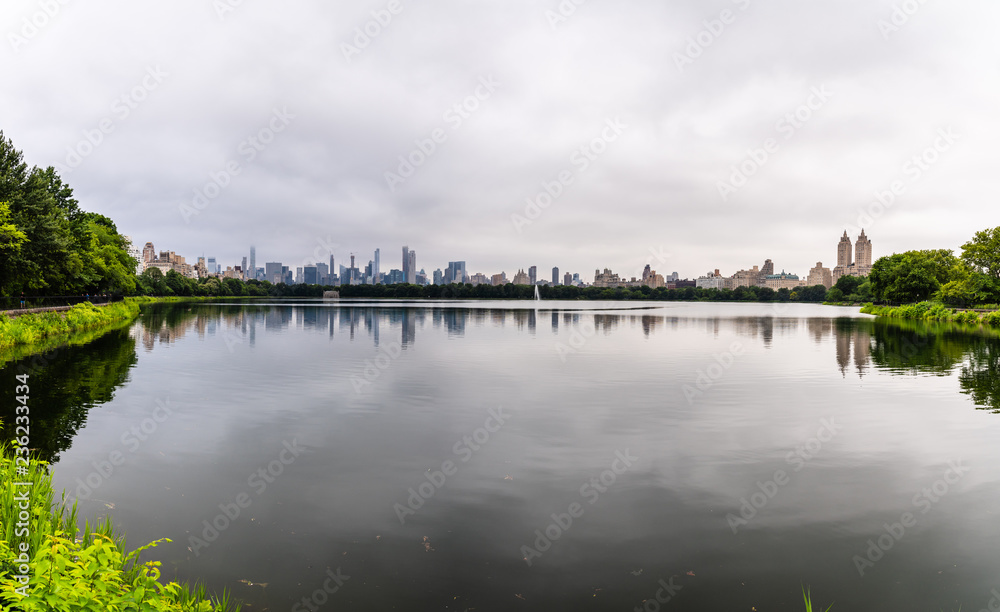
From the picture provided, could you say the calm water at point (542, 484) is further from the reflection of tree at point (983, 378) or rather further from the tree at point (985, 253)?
the tree at point (985, 253)

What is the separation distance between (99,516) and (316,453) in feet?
14.0

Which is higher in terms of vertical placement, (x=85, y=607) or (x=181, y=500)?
(x=85, y=607)

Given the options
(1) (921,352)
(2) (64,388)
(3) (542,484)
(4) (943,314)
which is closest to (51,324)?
(2) (64,388)

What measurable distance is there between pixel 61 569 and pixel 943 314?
99.4 m

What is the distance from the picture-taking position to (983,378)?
24203 millimetres

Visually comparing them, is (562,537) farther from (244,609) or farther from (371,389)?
(371,389)

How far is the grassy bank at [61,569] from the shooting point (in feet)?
14.5

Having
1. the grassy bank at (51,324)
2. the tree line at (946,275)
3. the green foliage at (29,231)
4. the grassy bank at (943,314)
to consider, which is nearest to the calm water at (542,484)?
the grassy bank at (51,324)

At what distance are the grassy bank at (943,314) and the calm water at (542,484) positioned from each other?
56.8 m

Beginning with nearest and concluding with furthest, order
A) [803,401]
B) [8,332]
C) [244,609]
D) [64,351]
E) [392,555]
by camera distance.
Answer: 1. [244,609]
2. [392,555]
3. [803,401]
4. [64,351]
5. [8,332]

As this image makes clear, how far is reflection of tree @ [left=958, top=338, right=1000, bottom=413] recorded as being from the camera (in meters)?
19.3

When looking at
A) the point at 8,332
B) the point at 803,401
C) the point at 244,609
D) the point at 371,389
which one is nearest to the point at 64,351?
the point at 8,332

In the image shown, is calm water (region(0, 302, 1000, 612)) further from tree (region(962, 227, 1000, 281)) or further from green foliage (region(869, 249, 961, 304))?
green foliage (region(869, 249, 961, 304))

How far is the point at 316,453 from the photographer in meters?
12.4
